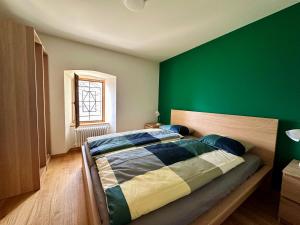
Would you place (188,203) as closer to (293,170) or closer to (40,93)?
(293,170)

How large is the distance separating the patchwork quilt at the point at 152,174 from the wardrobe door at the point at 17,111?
0.95 metres

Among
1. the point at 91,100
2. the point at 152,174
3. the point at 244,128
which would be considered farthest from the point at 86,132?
the point at 244,128

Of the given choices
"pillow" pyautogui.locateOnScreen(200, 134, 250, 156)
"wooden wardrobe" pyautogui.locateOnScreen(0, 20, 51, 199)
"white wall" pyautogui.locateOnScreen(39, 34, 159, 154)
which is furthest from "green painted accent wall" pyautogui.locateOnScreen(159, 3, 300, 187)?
"wooden wardrobe" pyautogui.locateOnScreen(0, 20, 51, 199)

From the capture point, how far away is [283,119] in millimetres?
1875

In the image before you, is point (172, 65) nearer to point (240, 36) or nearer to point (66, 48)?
point (240, 36)

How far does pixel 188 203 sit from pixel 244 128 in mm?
1689

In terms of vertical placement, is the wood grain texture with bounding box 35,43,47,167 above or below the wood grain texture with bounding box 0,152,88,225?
above

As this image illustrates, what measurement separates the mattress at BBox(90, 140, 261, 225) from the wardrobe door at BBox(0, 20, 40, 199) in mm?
999

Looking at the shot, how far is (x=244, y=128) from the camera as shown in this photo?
219cm

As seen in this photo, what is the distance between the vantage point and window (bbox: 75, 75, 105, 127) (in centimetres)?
371

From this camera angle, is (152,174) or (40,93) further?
(40,93)

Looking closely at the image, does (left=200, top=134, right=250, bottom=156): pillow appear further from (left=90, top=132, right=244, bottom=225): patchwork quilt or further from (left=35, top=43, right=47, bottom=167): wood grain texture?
(left=35, top=43, right=47, bottom=167): wood grain texture

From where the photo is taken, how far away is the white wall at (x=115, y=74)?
2863mm

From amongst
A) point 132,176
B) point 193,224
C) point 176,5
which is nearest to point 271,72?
point 176,5
